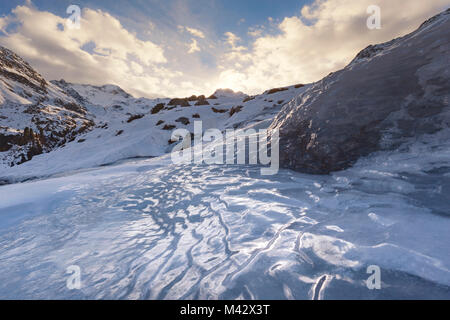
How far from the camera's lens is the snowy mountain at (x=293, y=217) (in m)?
1.31

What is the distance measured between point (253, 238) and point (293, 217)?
0.59 metres

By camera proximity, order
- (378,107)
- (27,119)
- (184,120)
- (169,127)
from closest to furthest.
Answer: (378,107)
(169,127)
(184,120)
(27,119)

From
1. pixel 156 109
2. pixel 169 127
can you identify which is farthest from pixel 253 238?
pixel 156 109

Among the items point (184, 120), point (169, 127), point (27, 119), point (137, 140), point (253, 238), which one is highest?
point (27, 119)

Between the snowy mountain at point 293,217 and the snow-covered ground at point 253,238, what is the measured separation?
11mm

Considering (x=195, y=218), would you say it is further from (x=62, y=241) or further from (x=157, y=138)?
(x=157, y=138)

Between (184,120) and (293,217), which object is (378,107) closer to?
(293,217)

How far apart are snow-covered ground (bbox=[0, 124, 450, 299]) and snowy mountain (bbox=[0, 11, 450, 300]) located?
0.04 ft

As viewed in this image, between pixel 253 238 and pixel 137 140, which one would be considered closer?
pixel 253 238

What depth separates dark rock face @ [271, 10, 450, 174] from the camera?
296cm

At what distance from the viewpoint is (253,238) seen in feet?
6.00

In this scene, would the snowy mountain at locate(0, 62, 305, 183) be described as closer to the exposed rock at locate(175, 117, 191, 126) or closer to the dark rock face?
the exposed rock at locate(175, 117, 191, 126)

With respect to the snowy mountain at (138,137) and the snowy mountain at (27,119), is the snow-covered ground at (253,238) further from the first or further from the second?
the snowy mountain at (27,119)

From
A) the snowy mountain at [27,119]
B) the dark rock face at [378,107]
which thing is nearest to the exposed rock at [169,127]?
the snowy mountain at [27,119]
